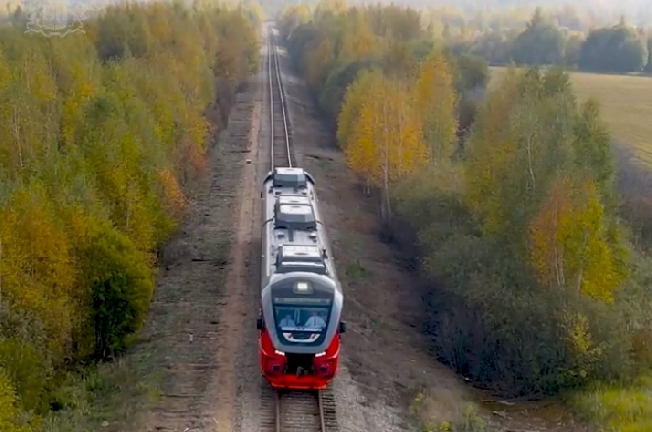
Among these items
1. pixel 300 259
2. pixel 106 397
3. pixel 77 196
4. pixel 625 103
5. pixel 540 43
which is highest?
pixel 540 43

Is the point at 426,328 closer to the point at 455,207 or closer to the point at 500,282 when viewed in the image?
the point at 500,282

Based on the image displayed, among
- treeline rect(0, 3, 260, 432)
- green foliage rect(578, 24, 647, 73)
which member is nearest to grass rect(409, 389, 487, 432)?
treeline rect(0, 3, 260, 432)

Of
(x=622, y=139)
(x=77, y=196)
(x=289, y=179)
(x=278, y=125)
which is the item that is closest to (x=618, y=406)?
(x=289, y=179)

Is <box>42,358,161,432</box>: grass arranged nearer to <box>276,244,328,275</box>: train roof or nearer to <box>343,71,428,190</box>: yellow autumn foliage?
<box>276,244,328,275</box>: train roof

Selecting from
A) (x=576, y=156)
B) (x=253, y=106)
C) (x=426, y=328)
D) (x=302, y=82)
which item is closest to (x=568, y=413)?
(x=426, y=328)

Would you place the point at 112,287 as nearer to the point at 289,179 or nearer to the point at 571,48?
the point at 289,179

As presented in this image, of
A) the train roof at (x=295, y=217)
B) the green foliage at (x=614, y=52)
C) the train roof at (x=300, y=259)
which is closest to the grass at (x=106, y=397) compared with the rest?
the train roof at (x=300, y=259)
